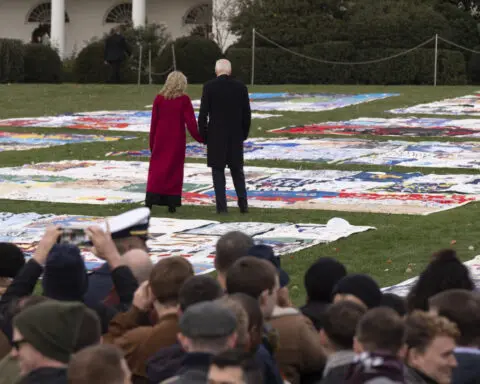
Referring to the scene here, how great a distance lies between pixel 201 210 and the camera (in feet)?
50.8

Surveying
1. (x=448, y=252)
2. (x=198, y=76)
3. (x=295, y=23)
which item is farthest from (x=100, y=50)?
(x=448, y=252)

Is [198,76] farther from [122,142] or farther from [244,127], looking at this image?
[244,127]

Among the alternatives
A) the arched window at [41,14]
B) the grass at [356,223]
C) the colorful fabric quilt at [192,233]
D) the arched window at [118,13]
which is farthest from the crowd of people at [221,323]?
the arched window at [41,14]

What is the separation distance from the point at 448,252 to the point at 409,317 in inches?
52.8

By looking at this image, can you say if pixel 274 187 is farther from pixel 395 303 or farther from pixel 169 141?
pixel 395 303

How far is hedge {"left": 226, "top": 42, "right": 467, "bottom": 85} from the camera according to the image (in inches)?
1581

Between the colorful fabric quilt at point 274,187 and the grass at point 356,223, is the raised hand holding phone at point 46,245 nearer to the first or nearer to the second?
the grass at point 356,223

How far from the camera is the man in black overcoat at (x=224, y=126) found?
50.1ft

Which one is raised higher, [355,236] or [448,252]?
[448,252]

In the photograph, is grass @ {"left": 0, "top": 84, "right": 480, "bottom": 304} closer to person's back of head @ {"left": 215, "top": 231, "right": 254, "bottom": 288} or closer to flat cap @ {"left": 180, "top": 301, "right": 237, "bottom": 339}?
person's back of head @ {"left": 215, "top": 231, "right": 254, "bottom": 288}

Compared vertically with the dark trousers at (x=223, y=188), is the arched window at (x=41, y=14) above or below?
above

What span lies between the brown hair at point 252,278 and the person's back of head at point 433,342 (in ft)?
2.80

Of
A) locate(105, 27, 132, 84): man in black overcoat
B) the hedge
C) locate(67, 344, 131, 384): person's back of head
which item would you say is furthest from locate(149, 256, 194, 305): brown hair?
the hedge

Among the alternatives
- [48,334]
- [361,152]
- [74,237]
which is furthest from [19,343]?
[361,152]
